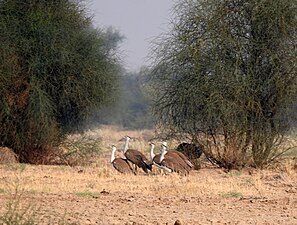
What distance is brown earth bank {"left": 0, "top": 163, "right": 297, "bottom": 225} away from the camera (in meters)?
12.0

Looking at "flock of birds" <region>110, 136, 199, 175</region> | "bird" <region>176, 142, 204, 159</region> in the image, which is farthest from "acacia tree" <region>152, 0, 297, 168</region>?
"flock of birds" <region>110, 136, 199, 175</region>

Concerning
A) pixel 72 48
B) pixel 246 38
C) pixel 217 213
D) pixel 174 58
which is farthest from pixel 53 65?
pixel 217 213

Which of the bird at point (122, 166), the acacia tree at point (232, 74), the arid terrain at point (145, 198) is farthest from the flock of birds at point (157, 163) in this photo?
the acacia tree at point (232, 74)

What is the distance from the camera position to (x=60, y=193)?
587 inches

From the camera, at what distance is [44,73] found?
80.6 ft

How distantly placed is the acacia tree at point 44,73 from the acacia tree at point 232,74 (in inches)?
110

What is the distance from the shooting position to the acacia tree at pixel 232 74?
22.8 meters

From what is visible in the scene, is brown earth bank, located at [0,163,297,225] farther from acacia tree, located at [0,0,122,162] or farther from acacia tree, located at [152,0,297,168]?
acacia tree, located at [0,0,122,162]

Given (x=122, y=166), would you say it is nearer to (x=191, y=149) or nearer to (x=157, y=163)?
(x=157, y=163)

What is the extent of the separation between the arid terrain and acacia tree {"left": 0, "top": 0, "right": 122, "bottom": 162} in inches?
147

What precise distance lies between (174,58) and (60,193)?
9.26 meters

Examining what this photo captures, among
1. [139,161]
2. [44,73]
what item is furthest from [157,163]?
[44,73]

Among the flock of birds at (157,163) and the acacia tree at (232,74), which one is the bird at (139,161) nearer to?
Answer: the flock of birds at (157,163)

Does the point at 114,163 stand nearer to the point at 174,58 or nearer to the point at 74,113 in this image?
the point at 174,58
